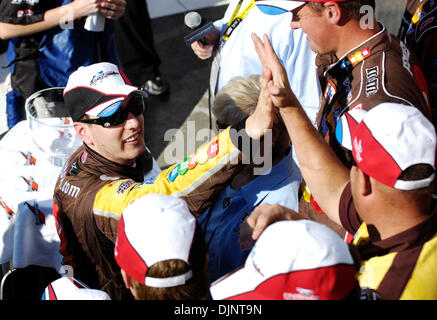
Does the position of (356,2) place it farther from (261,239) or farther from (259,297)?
(259,297)

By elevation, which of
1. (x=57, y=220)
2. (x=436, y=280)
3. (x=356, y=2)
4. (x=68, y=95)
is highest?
(x=356, y=2)

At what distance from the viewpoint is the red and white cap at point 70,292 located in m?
1.41

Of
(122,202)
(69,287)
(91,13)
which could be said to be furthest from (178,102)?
(69,287)

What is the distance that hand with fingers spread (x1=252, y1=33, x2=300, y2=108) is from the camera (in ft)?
5.27

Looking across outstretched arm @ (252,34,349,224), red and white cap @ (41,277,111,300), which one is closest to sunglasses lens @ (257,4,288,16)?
outstretched arm @ (252,34,349,224)

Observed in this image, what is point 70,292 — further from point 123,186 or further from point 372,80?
point 372,80

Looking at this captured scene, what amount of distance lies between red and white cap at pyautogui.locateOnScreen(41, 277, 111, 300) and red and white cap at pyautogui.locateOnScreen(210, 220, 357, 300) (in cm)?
53

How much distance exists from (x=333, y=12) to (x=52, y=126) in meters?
1.62

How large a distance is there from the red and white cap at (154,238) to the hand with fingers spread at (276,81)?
0.58m

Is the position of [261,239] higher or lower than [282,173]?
higher

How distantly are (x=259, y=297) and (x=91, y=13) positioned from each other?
7.69ft

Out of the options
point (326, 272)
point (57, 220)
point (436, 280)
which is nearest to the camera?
point (326, 272)

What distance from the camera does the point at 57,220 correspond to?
1943 millimetres

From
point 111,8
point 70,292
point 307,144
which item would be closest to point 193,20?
point 111,8
